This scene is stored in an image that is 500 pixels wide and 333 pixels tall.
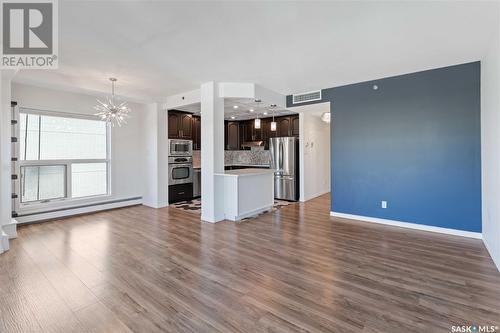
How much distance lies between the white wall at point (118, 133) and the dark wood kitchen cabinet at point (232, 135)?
8.99 ft

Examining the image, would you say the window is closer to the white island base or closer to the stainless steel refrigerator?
the white island base

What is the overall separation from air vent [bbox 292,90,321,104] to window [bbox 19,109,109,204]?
4.50 meters

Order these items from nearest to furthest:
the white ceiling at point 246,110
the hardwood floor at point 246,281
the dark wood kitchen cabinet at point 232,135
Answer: the hardwood floor at point 246,281
the white ceiling at point 246,110
the dark wood kitchen cabinet at point 232,135

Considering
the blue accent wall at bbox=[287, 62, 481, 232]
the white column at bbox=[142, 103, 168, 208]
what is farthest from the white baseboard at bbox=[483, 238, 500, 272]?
the white column at bbox=[142, 103, 168, 208]

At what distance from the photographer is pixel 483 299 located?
2109 millimetres

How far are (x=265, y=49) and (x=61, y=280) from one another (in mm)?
3534

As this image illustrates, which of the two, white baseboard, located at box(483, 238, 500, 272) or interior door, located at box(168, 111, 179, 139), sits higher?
interior door, located at box(168, 111, 179, 139)

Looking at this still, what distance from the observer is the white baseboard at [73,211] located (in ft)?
15.2

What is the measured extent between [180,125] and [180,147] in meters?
0.63

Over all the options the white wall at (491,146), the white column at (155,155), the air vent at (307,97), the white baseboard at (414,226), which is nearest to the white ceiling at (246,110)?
the air vent at (307,97)

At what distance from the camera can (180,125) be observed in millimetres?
6785

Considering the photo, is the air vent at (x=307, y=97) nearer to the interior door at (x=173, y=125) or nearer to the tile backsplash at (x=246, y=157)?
the tile backsplash at (x=246, y=157)

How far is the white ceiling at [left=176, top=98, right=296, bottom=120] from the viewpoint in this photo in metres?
5.78

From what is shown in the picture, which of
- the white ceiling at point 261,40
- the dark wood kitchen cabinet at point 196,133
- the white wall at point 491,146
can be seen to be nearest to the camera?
the white ceiling at point 261,40
